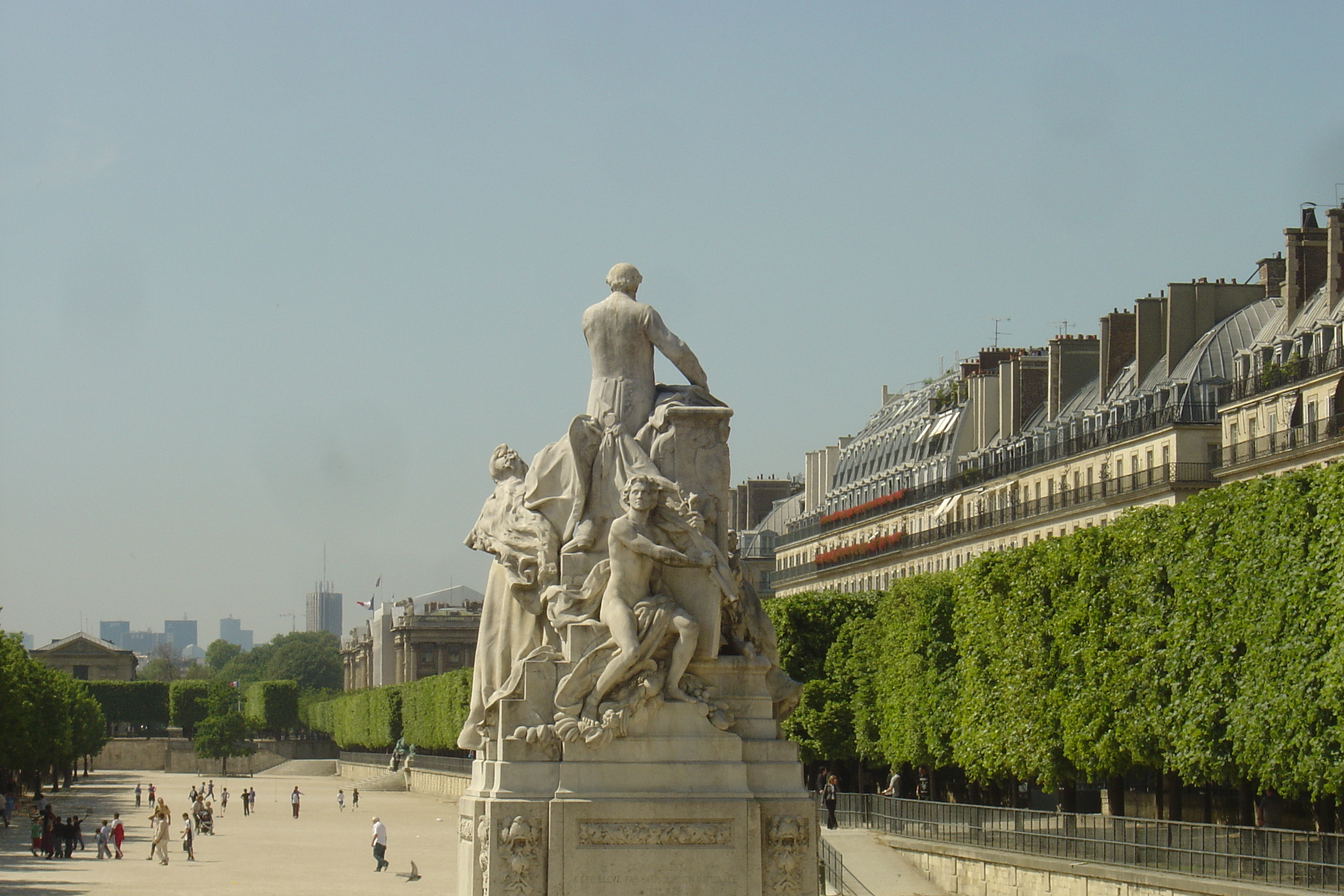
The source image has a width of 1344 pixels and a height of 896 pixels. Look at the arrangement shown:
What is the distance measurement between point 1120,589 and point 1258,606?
6728mm

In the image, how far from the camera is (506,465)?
2158cm

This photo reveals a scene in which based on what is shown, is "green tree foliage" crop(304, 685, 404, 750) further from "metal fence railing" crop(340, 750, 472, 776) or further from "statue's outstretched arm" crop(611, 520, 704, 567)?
"statue's outstretched arm" crop(611, 520, 704, 567)

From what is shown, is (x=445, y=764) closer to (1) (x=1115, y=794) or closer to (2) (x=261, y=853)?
(2) (x=261, y=853)

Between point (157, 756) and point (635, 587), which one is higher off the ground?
point (635, 587)

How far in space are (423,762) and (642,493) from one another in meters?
108

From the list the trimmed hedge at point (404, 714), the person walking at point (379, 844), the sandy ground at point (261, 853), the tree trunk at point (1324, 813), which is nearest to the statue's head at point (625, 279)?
the tree trunk at point (1324, 813)

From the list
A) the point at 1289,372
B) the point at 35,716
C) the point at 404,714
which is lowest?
the point at 404,714

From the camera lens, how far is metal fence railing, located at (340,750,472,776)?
360 feet

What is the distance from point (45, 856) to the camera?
6481 cm

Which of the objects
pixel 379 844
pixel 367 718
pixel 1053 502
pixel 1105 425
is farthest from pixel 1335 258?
pixel 367 718

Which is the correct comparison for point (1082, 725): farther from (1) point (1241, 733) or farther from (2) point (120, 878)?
(2) point (120, 878)

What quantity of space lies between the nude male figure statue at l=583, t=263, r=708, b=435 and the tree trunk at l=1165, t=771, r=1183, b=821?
35.1 metres

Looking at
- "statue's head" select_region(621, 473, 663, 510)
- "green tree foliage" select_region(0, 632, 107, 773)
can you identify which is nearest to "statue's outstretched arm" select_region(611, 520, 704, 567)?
"statue's head" select_region(621, 473, 663, 510)

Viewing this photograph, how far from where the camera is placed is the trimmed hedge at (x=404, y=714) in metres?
114
